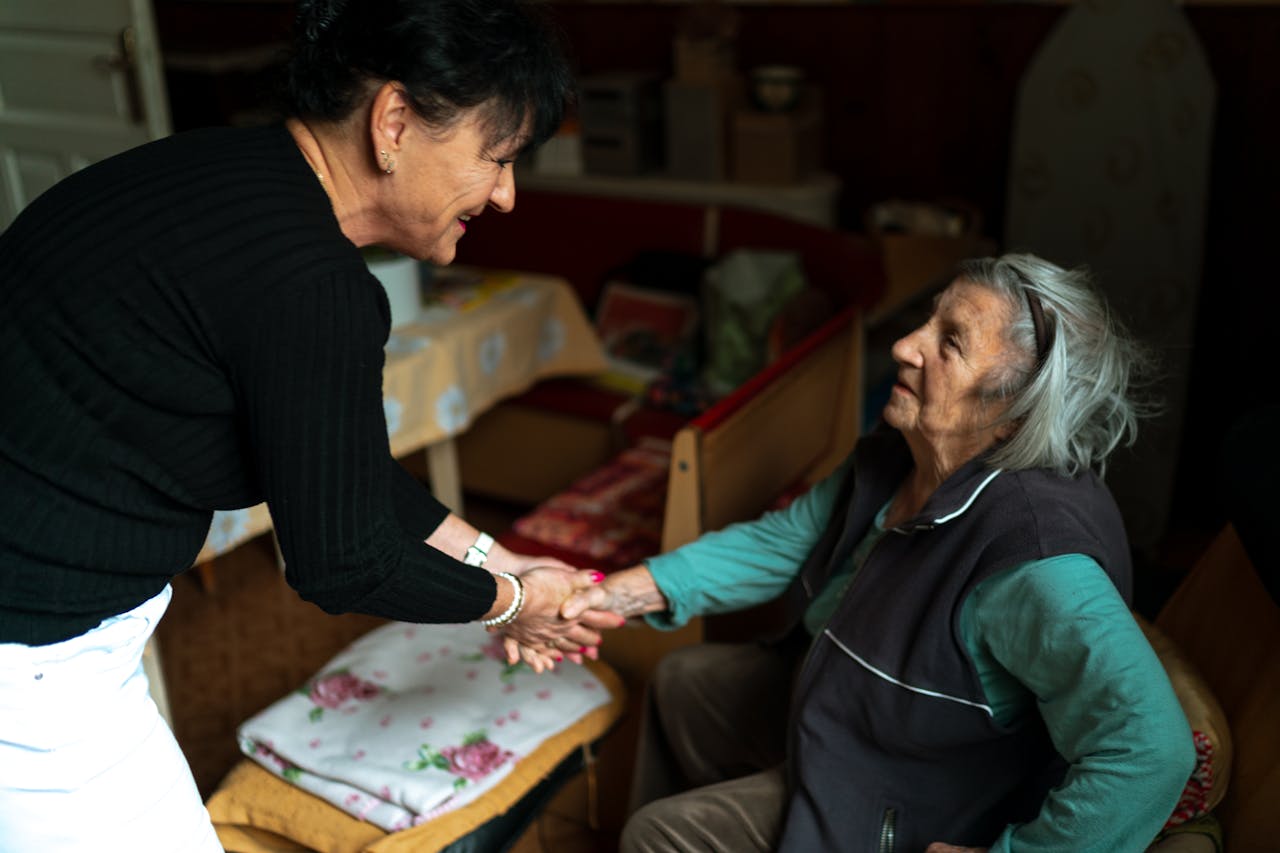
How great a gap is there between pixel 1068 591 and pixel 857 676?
33cm

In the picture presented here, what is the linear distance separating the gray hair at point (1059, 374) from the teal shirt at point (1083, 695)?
6.9 inches

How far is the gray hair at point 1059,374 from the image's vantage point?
146 centimetres

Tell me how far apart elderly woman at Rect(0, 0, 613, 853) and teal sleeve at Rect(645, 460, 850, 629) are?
636mm

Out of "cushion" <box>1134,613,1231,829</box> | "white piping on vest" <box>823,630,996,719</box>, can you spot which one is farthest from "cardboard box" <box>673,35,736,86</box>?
"cushion" <box>1134,613,1231,829</box>

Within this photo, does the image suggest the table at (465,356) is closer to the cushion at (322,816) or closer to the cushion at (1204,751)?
the cushion at (322,816)

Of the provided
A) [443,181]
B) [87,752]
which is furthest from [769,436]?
[87,752]

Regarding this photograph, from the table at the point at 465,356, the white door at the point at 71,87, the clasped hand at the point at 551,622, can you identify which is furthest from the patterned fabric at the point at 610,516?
the white door at the point at 71,87

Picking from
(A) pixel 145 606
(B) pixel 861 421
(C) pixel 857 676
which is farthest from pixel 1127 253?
(A) pixel 145 606

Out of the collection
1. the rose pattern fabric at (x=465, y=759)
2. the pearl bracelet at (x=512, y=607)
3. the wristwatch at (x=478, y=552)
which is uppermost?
the pearl bracelet at (x=512, y=607)

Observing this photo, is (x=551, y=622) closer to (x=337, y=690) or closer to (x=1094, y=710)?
(x=337, y=690)

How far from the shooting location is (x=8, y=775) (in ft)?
3.76

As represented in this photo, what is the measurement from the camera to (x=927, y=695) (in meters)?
1.47

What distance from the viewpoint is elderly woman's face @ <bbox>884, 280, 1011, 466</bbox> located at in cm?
151

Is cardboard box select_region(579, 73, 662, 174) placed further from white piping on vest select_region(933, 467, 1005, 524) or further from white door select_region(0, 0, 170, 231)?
white piping on vest select_region(933, 467, 1005, 524)
